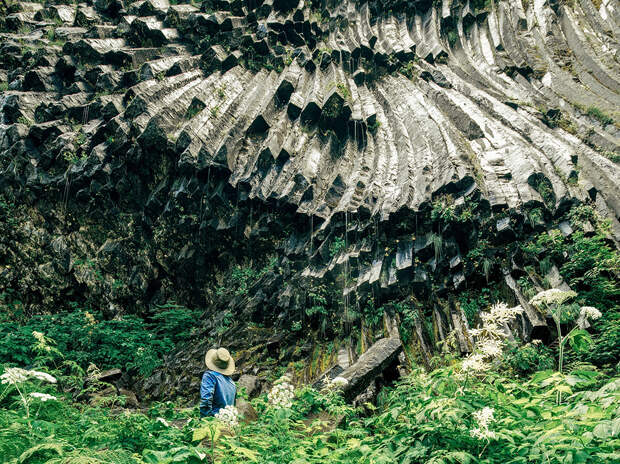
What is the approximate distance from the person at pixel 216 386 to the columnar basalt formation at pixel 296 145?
4.86 m

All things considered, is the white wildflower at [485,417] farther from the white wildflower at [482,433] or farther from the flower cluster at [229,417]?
the flower cluster at [229,417]

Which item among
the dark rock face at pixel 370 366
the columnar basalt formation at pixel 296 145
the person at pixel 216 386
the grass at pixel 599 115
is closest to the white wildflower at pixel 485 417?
the dark rock face at pixel 370 366

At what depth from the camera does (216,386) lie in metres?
5.43

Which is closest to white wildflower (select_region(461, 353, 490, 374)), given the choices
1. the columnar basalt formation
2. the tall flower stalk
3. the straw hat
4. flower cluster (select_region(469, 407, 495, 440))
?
flower cluster (select_region(469, 407, 495, 440))

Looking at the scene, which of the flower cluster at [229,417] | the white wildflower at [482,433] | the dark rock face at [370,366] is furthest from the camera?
the dark rock face at [370,366]

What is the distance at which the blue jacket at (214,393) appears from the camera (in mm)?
5301

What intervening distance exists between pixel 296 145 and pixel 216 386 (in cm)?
916

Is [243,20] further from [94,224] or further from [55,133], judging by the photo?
[94,224]

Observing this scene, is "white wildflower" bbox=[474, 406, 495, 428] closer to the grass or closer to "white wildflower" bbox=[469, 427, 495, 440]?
"white wildflower" bbox=[469, 427, 495, 440]

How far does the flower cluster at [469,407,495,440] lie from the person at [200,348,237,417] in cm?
364

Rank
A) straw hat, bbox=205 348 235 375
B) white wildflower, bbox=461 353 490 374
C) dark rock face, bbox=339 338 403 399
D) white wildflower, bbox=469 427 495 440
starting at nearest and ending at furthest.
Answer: white wildflower, bbox=469 427 495 440
white wildflower, bbox=461 353 490 374
dark rock face, bbox=339 338 403 399
straw hat, bbox=205 348 235 375

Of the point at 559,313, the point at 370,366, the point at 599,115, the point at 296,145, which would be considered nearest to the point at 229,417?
the point at 559,313

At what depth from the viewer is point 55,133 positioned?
15070 millimetres

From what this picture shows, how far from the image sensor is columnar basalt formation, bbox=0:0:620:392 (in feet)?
33.2
